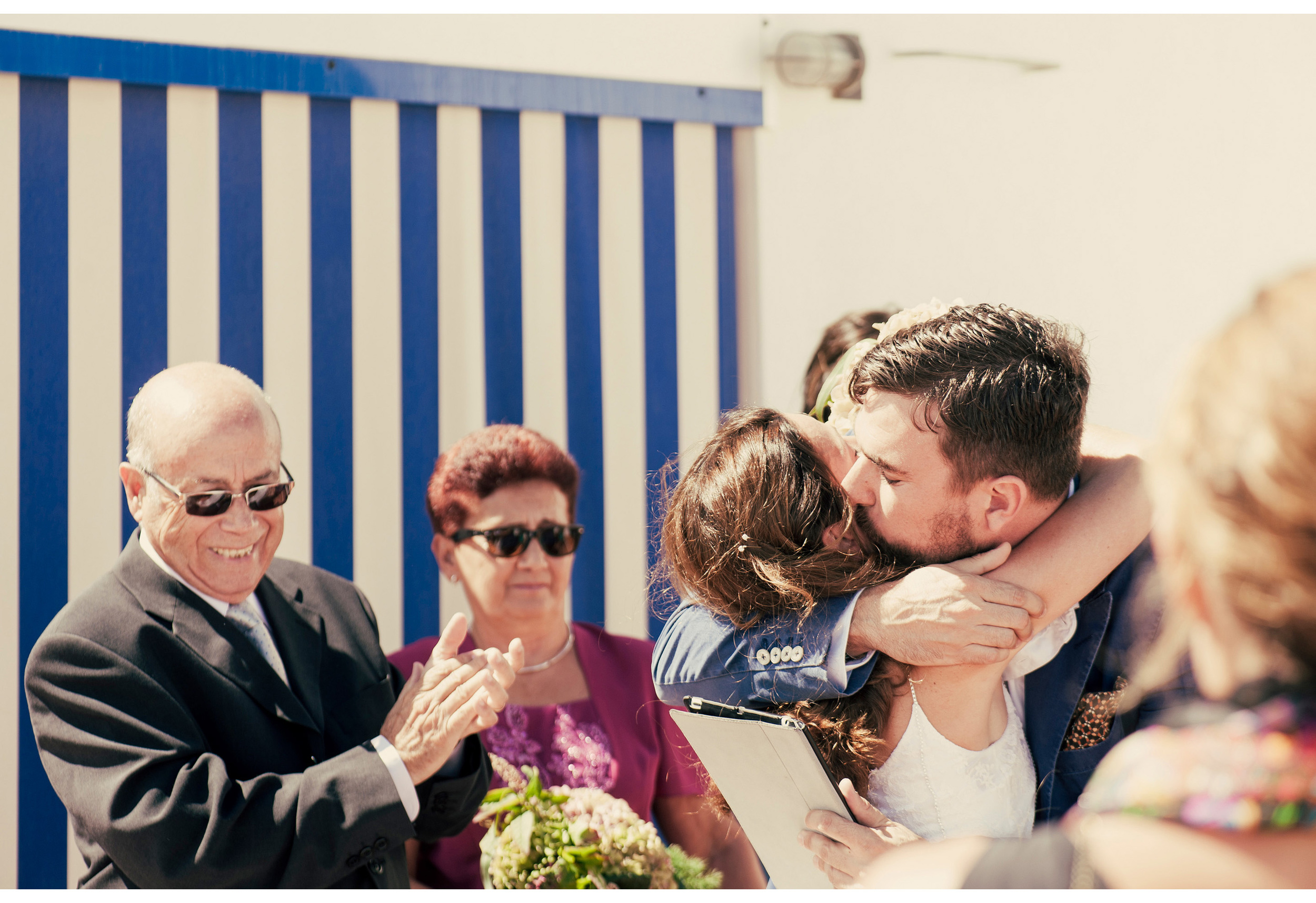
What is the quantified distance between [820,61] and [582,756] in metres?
2.63

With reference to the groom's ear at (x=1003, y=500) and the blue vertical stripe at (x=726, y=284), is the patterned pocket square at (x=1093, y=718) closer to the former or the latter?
the groom's ear at (x=1003, y=500)

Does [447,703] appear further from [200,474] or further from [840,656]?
[840,656]

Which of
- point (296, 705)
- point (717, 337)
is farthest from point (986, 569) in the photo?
point (717, 337)

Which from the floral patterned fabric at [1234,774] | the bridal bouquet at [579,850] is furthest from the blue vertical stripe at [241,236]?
the floral patterned fabric at [1234,774]

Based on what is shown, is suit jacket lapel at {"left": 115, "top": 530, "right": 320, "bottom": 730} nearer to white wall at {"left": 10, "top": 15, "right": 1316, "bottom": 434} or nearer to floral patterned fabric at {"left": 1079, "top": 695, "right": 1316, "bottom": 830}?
floral patterned fabric at {"left": 1079, "top": 695, "right": 1316, "bottom": 830}

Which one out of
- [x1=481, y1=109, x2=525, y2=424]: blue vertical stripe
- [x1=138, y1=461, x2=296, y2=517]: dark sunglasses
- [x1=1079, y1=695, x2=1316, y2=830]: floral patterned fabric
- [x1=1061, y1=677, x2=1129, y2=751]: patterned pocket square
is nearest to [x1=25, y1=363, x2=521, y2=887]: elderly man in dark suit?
[x1=138, y1=461, x2=296, y2=517]: dark sunglasses

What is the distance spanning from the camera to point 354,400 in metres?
3.74

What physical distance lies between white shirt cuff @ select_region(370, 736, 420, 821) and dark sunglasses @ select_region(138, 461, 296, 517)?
1.96ft

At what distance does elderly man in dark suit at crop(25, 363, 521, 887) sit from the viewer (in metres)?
2.01

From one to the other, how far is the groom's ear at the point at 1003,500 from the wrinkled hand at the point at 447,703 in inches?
37.9

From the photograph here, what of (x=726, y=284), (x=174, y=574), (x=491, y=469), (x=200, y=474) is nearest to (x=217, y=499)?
(x=200, y=474)

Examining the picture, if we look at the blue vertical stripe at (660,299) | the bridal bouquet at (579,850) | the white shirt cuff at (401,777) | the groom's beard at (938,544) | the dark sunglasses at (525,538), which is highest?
the blue vertical stripe at (660,299)

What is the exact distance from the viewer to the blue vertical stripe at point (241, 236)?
3570 millimetres

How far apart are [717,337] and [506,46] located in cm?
129
